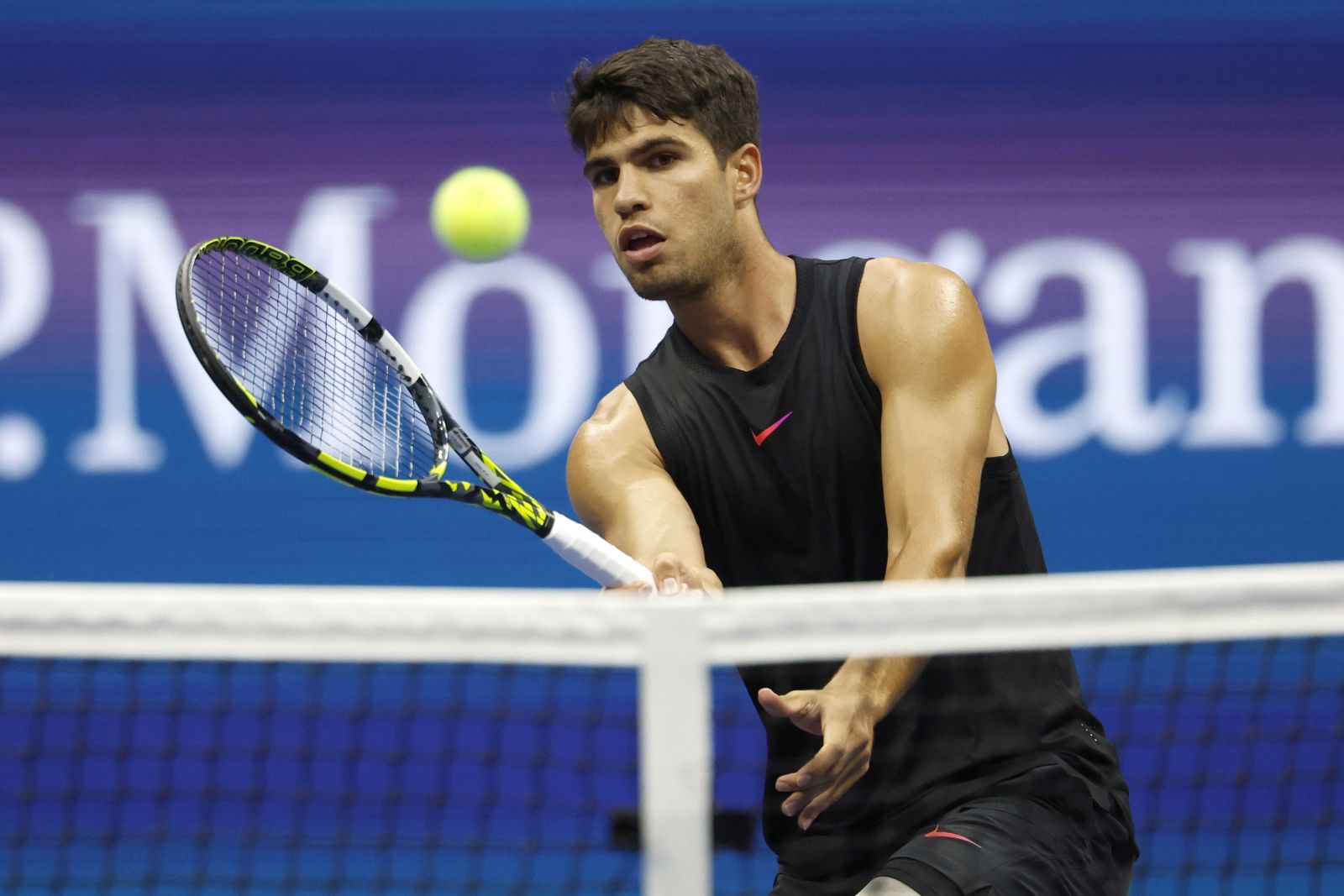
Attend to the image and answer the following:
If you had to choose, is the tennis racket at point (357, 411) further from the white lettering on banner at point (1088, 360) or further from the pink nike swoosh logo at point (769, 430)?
the white lettering on banner at point (1088, 360)

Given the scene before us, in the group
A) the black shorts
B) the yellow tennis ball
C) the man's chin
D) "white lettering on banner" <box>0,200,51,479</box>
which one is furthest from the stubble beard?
"white lettering on banner" <box>0,200,51,479</box>

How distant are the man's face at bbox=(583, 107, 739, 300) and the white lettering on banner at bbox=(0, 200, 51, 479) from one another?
219 cm

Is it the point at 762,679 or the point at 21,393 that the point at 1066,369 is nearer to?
the point at 762,679

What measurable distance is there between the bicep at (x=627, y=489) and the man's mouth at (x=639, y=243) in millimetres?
243

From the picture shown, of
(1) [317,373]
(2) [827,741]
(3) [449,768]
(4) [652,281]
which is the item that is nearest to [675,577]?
(2) [827,741]

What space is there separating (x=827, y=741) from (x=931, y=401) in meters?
0.58

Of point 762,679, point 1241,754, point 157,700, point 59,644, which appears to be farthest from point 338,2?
point 1241,754

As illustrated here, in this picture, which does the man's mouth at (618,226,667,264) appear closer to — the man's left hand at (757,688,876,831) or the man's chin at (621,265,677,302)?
the man's chin at (621,265,677,302)

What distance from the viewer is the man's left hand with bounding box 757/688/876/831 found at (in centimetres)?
190

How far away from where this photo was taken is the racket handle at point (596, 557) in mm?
2146

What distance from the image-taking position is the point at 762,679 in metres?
2.45

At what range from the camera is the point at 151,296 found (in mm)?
4039

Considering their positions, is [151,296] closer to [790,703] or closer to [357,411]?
[357,411]

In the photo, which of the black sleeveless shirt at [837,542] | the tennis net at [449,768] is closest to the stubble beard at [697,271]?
the black sleeveless shirt at [837,542]
